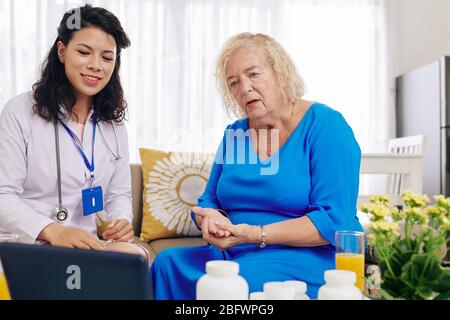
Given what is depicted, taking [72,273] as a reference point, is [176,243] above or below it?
below

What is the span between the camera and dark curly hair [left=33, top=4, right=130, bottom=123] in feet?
5.90

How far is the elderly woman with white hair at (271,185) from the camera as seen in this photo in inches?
59.7

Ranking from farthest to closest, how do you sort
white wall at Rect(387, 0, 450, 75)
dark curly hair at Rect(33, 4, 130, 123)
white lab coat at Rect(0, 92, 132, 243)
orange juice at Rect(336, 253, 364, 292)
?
white wall at Rect(387, 0, 450, 75) < dark curly hair at Rect(33, 4, 130, 123) < white lab coat at Rect(0, 92, 132, 243) < orange juice at Rect(336, 253, 364, 292)

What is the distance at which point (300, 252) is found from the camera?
5.16 ft

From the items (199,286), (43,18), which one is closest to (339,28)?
(43,18)

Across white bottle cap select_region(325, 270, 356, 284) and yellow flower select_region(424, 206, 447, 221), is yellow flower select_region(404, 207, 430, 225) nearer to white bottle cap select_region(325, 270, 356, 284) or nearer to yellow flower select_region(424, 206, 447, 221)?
yellow flower select_region(424, 206, 447, 221)

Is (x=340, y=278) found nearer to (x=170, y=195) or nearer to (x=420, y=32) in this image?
(x=170, y=195)

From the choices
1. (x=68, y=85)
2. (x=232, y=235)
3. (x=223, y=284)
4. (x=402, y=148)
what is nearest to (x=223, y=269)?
(x=223, y=284)

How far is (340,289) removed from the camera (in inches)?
36.7

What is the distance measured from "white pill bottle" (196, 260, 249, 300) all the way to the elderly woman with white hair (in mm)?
503

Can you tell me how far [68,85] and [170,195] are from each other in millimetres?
916

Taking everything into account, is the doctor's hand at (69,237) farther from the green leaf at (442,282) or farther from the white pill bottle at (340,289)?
the green leaf at (442,282)

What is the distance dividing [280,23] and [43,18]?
1826mm

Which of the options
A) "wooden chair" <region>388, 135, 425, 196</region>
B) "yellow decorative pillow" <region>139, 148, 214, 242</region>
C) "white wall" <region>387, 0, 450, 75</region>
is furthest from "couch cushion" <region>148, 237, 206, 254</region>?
"white wall" <region>387, 0, 450, 75</region>
